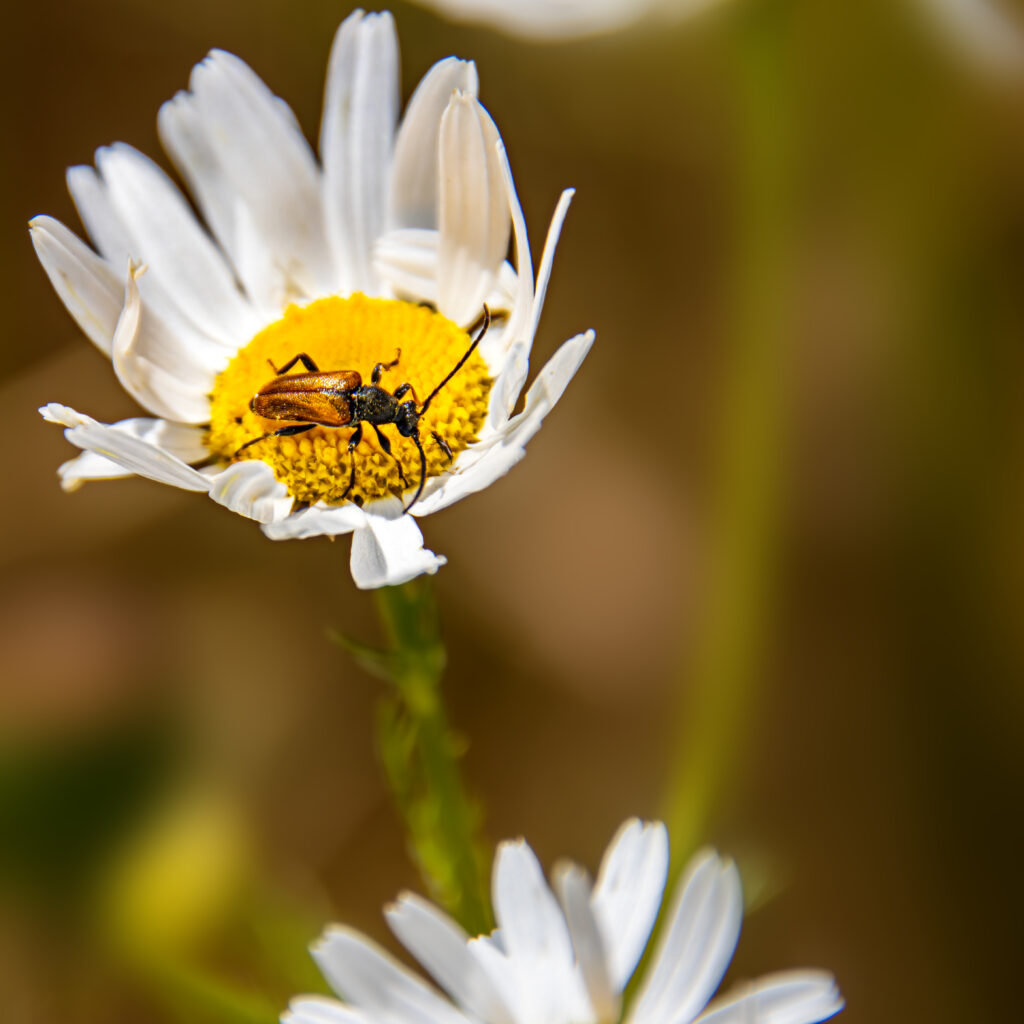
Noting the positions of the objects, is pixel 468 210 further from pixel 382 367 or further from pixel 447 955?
pixel 447 955

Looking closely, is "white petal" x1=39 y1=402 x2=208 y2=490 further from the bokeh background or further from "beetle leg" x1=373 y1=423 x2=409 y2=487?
the bokeh background

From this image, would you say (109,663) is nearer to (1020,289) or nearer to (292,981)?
(292,981)

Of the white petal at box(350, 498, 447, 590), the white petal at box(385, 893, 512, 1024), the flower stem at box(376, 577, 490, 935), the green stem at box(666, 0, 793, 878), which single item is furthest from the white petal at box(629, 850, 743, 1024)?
the green stem at box(666, 0, 793, 878)

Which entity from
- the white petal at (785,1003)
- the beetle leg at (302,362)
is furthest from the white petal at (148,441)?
the white petal at (785,1003)

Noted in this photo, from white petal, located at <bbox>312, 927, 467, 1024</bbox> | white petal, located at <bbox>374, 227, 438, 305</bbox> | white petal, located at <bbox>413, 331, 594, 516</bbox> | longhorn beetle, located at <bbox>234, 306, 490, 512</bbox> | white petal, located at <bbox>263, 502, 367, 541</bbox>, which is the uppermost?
white petal, located at <bbox>374, 227, 438, 305</bbox>

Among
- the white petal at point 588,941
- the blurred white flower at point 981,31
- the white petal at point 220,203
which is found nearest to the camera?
the white petal at point 588,941

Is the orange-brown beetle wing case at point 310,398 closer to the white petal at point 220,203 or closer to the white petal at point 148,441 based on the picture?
the white petal at point 148,441
